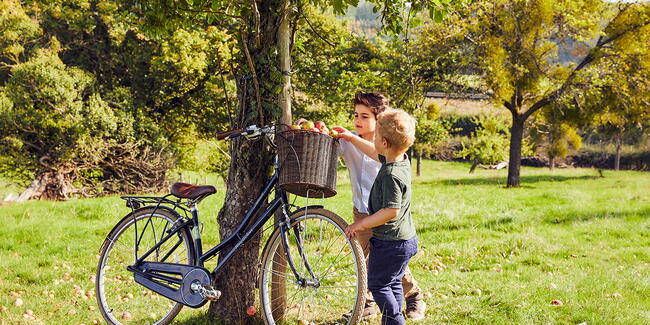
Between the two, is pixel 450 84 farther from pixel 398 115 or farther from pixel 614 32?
pixel 398 115

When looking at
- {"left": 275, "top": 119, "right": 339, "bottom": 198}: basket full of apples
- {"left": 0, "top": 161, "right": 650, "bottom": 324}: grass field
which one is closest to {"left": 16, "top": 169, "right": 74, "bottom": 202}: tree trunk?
{"left": 0, "top": 161, "right": 650, "bottom": 324}: grass field

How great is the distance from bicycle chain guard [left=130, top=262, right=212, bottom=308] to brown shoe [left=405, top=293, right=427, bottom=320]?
1793 millimetres

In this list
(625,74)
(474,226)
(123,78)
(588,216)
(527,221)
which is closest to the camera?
(474,226)

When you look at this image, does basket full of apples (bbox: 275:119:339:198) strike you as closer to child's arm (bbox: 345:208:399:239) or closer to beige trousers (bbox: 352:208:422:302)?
child's arm (bbox: 345:208:399:239)

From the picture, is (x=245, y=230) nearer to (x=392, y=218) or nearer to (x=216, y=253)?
(x=216, y=253)

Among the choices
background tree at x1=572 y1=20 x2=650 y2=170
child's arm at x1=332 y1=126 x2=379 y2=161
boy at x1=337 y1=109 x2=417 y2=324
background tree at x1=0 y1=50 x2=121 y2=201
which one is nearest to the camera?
boy at x1=337 y1=109 x2=417 y2=324

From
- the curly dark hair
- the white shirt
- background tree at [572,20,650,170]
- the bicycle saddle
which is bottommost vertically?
the bicycle saddle

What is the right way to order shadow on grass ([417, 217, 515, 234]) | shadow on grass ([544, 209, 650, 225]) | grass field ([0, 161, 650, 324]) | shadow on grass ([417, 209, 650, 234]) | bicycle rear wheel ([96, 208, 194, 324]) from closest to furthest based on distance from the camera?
bicycle rear wheel ([96, 208, 194, 324]) < grass field ([0, 161, 650, 324]) < shadow on grass ([417, 217, 515, 234]) < shadow on grass ([417, 209, 650, 234]) < shadow on grass ([544, 209, 650, 225])

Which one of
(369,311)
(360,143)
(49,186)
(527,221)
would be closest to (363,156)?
(360,143)

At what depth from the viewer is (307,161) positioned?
133 inches

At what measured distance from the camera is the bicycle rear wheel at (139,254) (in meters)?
4.08

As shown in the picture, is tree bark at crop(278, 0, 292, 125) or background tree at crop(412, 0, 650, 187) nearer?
tree bark at crop(278, 0, 292, 125)

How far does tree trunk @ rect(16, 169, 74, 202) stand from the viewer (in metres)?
17.7

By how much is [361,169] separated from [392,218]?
1020 millimetres
